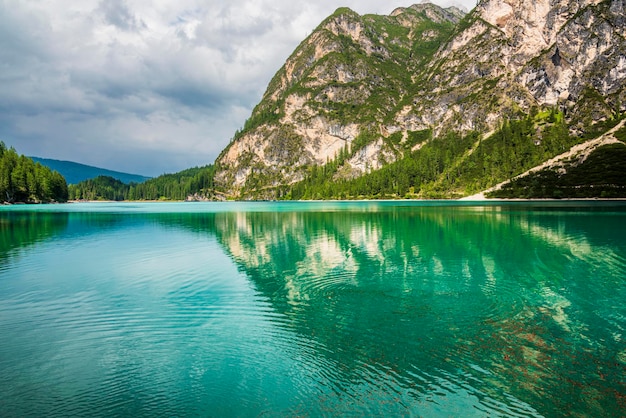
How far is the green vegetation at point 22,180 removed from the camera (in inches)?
6216

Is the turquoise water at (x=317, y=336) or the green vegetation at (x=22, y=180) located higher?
the green vegetation at (x=22, y=180)

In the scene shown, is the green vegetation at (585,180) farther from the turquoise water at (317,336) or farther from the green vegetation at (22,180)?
the green vegetation at (22,180)

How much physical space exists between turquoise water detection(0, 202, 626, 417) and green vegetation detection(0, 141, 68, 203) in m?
165

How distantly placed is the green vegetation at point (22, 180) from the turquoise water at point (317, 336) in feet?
542

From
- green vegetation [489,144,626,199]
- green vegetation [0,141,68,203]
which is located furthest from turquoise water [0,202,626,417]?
green vegetation [0,141,68,203]

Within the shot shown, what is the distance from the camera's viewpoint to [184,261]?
102 feet

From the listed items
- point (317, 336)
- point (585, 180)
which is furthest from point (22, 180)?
point (585, 180)

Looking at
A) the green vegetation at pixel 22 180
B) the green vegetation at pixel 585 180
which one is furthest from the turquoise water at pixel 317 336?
the green vegetation at pixel 22 180

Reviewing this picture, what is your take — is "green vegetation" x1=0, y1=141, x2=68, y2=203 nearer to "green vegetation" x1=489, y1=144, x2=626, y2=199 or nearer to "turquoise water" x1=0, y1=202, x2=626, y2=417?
"turquoise water" x1=0, y1=202, x2=626, y2=417

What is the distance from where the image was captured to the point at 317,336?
1456 centimetres

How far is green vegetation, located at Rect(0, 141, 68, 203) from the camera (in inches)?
6216

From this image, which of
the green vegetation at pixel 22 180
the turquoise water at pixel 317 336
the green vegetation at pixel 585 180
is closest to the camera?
the turquoise water at pixel 317 336

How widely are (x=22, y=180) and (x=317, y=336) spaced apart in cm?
19465

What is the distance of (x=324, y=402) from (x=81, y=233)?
53701mm
